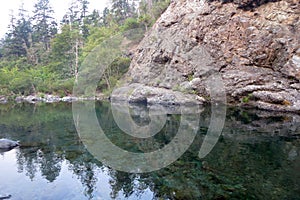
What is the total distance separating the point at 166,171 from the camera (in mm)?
8086

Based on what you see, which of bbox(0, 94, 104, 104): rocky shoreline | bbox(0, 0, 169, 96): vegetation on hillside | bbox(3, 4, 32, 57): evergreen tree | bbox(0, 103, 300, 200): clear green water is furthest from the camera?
bbox(3, 4, 32, 57): evergreen tree

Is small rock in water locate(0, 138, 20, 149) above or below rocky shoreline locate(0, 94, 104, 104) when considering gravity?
below

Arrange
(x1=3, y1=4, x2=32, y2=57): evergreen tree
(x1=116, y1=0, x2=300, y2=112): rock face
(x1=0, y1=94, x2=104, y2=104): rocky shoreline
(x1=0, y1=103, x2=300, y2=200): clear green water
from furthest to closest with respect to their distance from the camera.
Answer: (x1=3, y1=4, x2=32, y2=57): evergreen tree < (x1=0, y1=94, x2=104, y2=104): rocky shoreline < (x1=116, y1=0, x2=300, y2=112): rock face < (x1=0, y1=103, x2=300, y2=200): clear green water

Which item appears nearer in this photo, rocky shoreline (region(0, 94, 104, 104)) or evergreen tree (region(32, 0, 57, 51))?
rocky shoreline (region(0, 94, 104, 104))

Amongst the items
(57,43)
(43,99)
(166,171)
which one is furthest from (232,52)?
(57,43)

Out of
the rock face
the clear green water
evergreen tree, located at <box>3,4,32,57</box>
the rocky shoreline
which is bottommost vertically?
the clear green water

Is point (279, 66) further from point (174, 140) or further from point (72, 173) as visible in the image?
point (72, 173)

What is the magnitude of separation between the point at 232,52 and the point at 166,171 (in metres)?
20.3

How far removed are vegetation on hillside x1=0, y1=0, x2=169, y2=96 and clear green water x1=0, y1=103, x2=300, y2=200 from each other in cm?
2531

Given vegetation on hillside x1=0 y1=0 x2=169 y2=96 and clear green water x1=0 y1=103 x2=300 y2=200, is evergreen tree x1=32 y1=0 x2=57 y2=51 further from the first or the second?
clear green water x1=0 y1=103 x2=300 y2=200

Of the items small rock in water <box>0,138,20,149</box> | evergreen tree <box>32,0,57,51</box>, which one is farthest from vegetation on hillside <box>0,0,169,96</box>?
small rock in water <box>0,138,20,149</box>

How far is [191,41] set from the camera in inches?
1133

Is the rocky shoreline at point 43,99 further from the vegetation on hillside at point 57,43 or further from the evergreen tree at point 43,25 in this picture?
the evergreen tree at point 43,25

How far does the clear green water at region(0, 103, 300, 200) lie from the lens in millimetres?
6625
